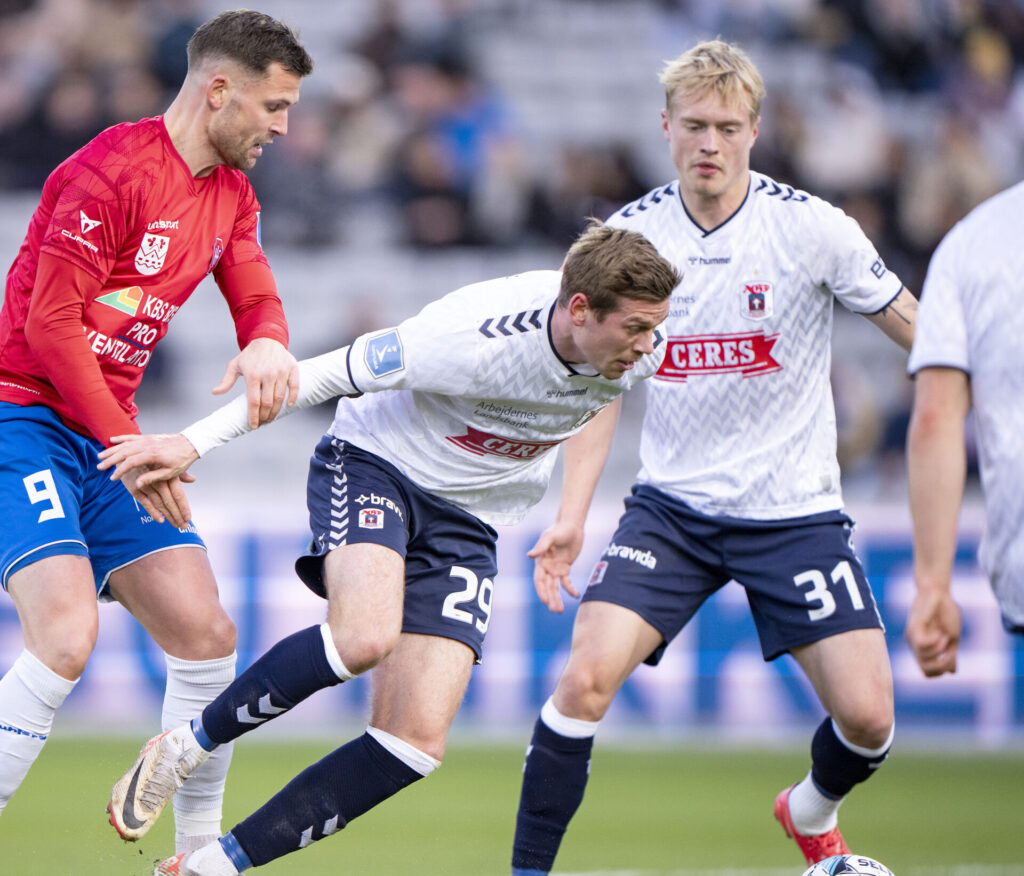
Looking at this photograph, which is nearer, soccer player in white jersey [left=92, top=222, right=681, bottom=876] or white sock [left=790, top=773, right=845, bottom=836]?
soccer player in white jersey [left=92, top=222, right=681, bottom=876]

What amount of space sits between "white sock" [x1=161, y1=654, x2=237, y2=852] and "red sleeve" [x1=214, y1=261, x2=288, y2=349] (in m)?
1.05

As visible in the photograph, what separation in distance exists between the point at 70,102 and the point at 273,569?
4.99 meters

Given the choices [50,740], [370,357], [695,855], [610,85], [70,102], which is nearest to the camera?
[370,357]

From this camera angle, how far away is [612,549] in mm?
5051

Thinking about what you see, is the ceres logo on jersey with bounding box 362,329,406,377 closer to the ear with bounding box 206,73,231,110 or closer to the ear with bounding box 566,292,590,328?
the ear with bounding box 566,292,590,328

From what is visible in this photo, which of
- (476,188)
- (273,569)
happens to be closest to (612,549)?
(273,569)

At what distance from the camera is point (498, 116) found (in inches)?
514

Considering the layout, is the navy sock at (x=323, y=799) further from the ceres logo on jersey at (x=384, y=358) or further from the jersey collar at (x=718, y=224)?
the jersey collar at (x=718, y=224)

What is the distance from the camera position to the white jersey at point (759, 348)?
197 inches

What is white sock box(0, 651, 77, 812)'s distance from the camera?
4.18 meters

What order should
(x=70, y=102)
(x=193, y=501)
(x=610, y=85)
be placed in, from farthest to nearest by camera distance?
1. (x=610, y=85)
2. (x=70, y=102)
3. (x=193, y=501)

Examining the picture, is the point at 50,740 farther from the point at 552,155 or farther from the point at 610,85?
the point at 610,85

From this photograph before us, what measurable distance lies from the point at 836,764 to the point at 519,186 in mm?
8207

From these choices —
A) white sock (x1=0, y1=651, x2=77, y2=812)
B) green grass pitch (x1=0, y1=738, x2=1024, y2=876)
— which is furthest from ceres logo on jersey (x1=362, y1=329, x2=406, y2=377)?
green grass pitch (x1=0, y1=738, x2=1024, y2=876)
